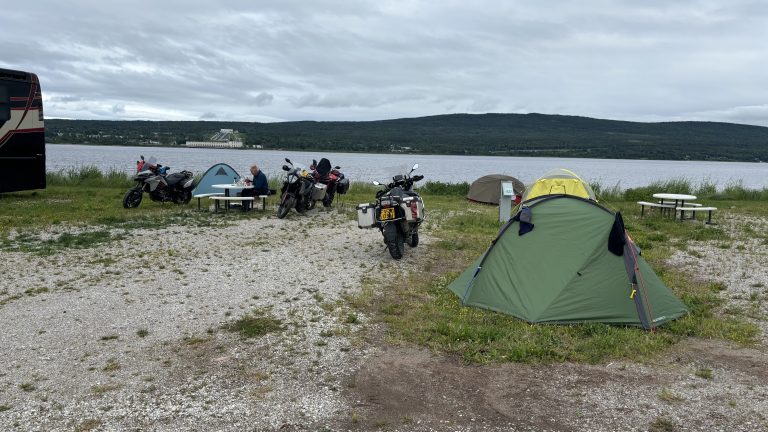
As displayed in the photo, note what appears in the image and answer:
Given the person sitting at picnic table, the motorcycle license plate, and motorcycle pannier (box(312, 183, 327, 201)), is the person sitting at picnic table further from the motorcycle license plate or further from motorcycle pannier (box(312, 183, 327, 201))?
the motorcycle license plate

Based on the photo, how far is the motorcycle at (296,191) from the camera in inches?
563

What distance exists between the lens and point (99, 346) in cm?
522

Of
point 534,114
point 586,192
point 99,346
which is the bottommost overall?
point 99,346

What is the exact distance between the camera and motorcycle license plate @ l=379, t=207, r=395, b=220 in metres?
9.62

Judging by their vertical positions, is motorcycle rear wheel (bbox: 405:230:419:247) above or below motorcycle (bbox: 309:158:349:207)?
below

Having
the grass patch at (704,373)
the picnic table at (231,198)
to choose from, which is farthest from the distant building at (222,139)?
the grass patch at (704,373)

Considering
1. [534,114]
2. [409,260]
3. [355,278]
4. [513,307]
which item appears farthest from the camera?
[534,114]

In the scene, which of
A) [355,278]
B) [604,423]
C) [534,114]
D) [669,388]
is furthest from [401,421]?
[534,114]

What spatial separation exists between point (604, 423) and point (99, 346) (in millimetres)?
3990

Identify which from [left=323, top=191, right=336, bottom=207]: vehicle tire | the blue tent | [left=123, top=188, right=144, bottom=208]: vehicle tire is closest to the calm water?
[left=323, top=191, right=336, bottom=207]: vehicle tire

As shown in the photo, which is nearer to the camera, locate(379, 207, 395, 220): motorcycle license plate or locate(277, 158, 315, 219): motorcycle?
locate(379, 207, 395, 220): motorcycle license plate

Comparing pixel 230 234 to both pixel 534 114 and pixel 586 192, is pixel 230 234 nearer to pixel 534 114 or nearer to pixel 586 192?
pixel 586 192

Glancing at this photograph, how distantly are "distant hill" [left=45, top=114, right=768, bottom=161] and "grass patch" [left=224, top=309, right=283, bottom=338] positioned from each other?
73.1m

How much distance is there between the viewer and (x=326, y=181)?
1666 cm
